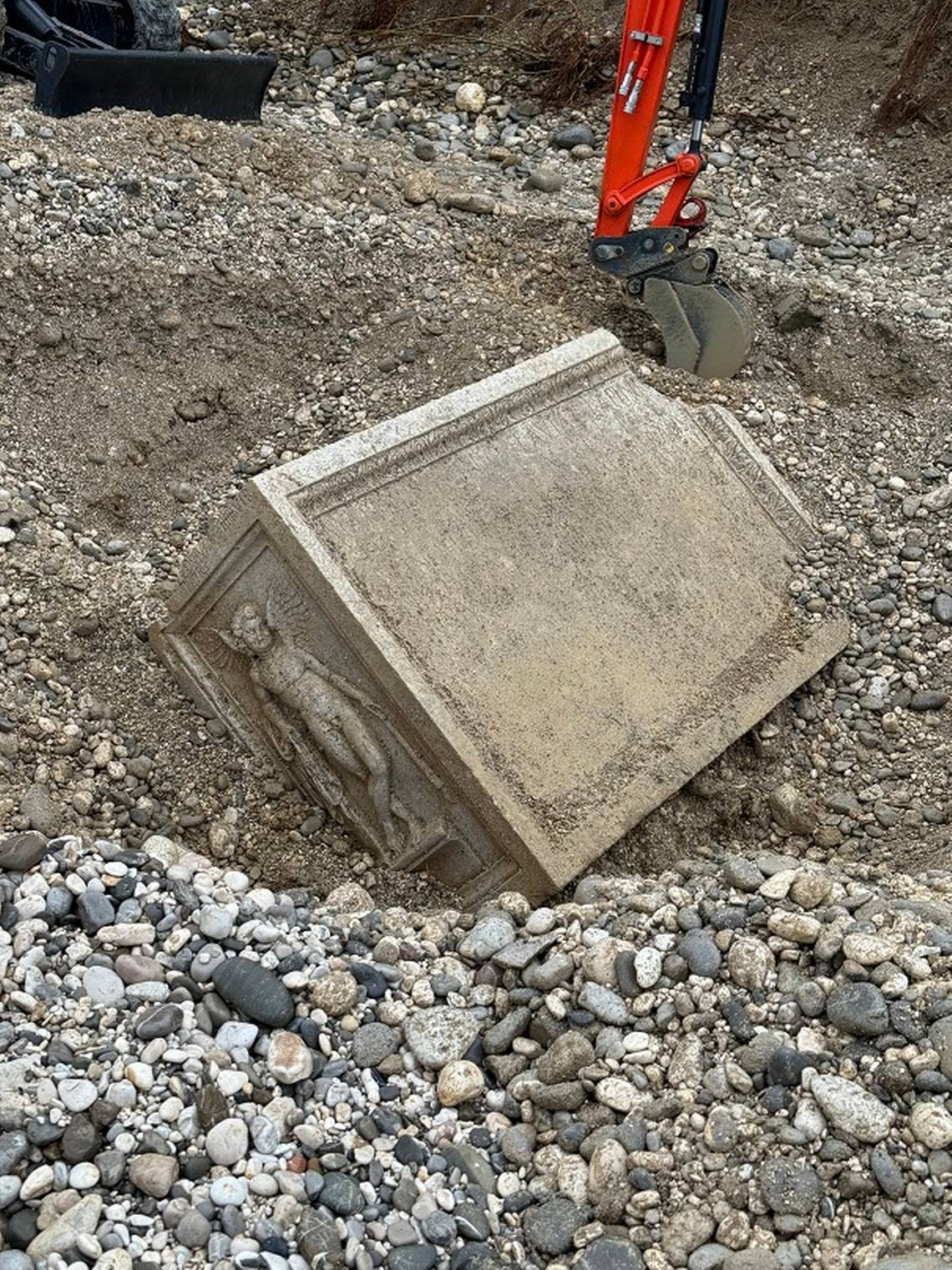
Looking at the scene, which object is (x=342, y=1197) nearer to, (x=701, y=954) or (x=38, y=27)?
(x=701, y=954)

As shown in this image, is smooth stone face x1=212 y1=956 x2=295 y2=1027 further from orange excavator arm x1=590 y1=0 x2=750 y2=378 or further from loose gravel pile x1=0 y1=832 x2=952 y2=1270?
orange excavator arm x1=590 y1=0 x2=750 y2=378

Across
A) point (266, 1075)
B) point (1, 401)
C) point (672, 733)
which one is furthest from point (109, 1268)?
point (1, 401)

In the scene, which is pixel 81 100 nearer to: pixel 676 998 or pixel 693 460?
pixel 693 460

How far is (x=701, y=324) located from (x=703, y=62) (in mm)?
903

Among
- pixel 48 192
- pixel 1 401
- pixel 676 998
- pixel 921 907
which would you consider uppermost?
pixel 921 907

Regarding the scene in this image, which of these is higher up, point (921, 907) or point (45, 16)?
point (921, 907)

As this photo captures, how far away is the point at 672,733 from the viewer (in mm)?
3705

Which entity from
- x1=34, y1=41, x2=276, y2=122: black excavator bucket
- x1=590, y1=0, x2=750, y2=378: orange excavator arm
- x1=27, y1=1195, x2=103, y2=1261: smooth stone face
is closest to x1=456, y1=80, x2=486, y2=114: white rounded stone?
x1=34, y1=41, x2=276, y2=122: black excavator bucket

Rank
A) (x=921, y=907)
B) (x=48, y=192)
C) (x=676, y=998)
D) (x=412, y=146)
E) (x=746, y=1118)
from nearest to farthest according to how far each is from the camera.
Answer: (x=746, y=1118) < (x=676, y=998) < (x=921, y=907) < (x=48, y=192) < (x=412, y=146)

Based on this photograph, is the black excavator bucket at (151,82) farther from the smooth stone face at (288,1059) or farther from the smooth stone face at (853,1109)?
the smooth stone face at (853,1109)

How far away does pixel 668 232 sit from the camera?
5.19 m

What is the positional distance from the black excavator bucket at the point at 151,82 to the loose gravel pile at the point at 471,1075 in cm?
372

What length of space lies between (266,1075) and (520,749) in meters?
1.09

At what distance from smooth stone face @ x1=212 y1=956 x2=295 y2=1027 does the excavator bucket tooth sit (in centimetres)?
322
